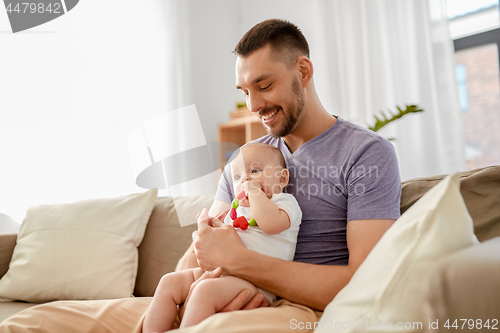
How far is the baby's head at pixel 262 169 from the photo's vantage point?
46.5 inches

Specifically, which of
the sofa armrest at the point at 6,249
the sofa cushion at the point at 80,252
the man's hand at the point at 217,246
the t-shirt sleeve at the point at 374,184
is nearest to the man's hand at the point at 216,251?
the man's hand at the point at 217,246

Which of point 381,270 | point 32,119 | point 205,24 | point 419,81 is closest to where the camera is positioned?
point 381,270

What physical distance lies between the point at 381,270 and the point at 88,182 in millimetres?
2466

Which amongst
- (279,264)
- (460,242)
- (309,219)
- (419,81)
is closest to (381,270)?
(460,242)

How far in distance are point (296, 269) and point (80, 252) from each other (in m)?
1.05

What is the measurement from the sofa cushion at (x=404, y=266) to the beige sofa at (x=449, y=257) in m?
0.03

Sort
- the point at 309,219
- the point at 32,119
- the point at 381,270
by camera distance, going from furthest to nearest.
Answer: the point at 32,119 < the point at 309,219 < the point at 381,270

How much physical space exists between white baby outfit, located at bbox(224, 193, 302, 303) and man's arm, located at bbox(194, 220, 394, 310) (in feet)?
0.18

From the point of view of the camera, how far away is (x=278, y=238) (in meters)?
1.10

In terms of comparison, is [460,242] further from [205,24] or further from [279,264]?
[205,24]

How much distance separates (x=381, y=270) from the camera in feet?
2.08

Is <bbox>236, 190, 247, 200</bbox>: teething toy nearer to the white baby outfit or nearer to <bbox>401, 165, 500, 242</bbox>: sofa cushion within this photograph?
the white baby outfit

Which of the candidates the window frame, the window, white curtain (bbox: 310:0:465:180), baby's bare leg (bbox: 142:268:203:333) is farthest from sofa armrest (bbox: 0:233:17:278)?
the window frame

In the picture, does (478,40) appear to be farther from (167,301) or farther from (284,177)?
(167,301)
